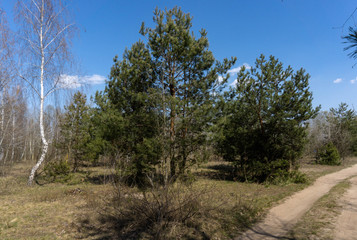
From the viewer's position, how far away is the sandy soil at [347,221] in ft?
15.2

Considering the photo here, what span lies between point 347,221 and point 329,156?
73.1 ft

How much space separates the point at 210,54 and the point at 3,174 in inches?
687

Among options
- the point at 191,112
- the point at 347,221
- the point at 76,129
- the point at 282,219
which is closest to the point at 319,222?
the point at 347,221

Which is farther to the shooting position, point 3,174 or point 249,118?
point 3,174

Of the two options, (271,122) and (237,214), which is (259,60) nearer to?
(271,122)

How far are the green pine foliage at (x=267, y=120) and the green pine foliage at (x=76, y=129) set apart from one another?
1091 centimetres

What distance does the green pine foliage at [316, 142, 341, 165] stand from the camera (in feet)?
77.5

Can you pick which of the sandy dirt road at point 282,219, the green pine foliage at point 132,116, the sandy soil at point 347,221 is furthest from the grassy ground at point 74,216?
the green pine foliage at point 132,116

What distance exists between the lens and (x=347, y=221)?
5480mm

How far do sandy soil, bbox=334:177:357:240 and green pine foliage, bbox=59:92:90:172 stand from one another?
15966mm

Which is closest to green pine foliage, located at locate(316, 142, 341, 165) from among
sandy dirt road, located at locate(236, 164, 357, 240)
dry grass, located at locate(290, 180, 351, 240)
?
sandy dirt road, located at locate(236, 164, 357, 240)

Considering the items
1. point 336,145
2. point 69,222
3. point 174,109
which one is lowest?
point 69,222

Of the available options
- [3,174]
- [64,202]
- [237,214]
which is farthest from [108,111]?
[3,174]

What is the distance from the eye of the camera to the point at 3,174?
16469mm
